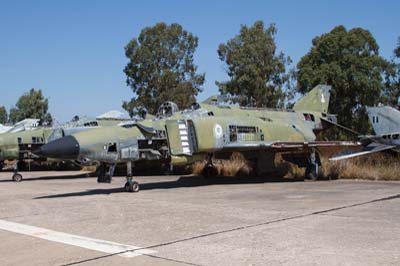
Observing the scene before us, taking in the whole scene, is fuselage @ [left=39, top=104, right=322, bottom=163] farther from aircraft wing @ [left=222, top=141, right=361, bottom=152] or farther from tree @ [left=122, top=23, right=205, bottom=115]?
tree @ [left=122, top=23, right=205, bottom=115]

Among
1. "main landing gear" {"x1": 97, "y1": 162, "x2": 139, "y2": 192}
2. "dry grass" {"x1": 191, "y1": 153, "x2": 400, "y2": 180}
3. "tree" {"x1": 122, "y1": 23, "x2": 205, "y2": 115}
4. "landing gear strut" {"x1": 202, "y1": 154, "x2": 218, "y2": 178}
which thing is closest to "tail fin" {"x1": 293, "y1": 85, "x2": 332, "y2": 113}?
"dry grass" {"x1": 191, "y1": 153, "x2": 400, "y2": 180}

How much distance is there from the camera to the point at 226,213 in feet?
Result: 31.1

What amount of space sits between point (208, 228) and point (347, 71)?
23.7 metres

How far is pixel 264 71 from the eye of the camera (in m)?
34.5

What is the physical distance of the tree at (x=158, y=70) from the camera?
41.9 metres

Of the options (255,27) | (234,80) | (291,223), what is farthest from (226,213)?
(255,27)

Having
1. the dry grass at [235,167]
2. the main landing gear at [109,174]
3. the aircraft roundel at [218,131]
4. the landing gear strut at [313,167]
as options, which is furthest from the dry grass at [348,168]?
the main landing gear at [109,174]

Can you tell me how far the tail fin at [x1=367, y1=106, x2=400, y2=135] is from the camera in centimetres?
1802

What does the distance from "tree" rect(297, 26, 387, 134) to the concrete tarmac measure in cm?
1743

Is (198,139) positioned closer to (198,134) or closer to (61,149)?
(198,134)

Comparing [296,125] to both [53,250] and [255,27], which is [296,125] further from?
[255,27]

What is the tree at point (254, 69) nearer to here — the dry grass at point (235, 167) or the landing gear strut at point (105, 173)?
the dry grass at point (235, 167)

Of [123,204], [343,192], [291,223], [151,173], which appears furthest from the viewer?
[151,173]

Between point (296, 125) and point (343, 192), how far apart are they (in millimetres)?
6734
